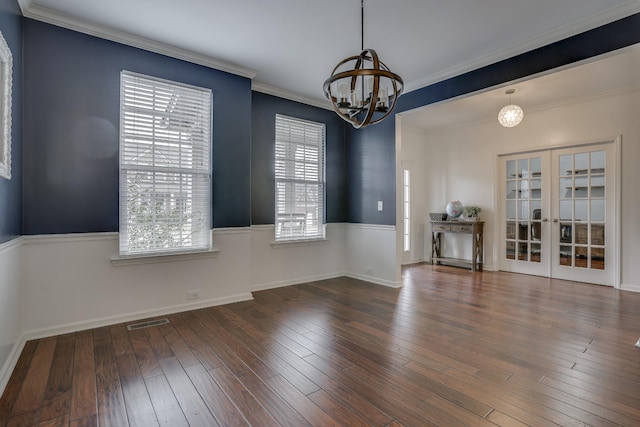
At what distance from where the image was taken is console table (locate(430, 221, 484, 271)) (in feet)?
19.0

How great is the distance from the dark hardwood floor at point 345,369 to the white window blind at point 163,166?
90 cm

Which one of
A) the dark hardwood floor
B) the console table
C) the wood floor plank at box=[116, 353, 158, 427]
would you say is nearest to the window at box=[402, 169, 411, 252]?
the console table

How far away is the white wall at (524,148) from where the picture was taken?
441cm

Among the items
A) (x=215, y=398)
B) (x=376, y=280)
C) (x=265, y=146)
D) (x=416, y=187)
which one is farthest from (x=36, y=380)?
(x=416, y=187)

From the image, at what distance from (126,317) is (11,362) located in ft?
3.14

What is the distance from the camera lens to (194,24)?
297 centimetres

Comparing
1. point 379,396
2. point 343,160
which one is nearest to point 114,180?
point 379,396

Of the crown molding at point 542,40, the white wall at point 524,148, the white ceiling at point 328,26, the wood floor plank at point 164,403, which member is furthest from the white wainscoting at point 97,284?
the white wall at point 524,148

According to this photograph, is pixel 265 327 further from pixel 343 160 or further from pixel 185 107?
pixel 343 160

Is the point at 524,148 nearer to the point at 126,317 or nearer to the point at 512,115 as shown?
the point at 512,115

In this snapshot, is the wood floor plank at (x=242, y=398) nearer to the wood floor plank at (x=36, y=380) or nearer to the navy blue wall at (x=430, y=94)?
the wood floor plank at (x=36, y=380)

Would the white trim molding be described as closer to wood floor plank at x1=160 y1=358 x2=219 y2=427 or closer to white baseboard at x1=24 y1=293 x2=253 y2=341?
white baseboard at x1=24 y1=293 x2=253 y2=341

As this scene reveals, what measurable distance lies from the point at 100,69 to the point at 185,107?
0.82 metres

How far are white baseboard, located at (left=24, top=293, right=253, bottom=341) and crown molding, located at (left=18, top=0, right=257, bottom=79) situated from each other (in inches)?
109
